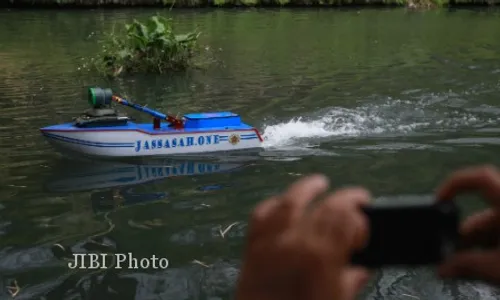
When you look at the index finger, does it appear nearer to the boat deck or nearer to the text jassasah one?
the text jassasah one

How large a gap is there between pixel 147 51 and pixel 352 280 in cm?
1404

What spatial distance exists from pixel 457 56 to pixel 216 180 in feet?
39.0

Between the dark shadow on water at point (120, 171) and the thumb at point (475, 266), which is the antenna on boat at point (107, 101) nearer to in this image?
the dark shadow on water at point (120, 171)

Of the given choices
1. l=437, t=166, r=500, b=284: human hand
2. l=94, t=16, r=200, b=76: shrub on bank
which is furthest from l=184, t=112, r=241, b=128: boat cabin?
l=437, t=166, r=500, b=284: human hand

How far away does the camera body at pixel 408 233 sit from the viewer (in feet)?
3.02

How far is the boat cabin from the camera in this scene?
27.9 feet

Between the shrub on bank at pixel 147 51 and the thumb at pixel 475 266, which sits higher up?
the thumb at pixel 475 266

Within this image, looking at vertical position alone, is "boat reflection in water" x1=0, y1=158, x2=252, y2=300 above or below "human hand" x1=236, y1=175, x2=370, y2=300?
below

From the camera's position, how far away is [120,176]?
7641mm

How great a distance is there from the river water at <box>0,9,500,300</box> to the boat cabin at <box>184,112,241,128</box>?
642 mm

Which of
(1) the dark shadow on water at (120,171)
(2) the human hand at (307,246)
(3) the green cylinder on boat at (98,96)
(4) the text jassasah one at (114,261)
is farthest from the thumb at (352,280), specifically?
(3) the green cylinder on boat at (98,96)

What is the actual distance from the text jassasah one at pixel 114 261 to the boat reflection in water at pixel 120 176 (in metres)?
1.18

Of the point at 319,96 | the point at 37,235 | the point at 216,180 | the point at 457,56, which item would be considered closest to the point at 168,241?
the point at 37,235

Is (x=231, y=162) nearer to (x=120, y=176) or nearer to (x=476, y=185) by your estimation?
(x=120, y=176)
